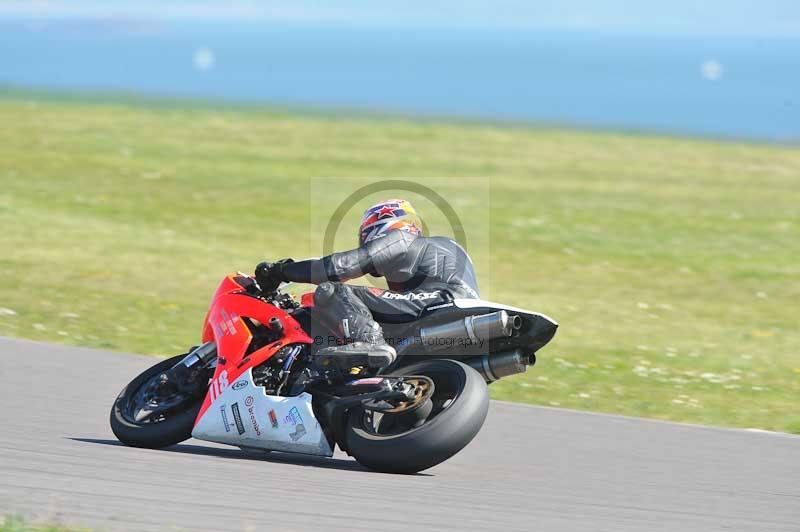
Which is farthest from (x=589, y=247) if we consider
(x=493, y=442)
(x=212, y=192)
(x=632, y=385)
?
(x=493, y=442)

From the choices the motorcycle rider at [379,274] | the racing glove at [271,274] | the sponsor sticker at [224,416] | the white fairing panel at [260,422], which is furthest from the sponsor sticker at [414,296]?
the sponsor sticker at [224,416]

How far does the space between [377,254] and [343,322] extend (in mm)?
419

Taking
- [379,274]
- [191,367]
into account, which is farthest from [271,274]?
[191,367]

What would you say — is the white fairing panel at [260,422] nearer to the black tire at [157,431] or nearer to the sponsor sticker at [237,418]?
the sponsor sticker at [237,418]

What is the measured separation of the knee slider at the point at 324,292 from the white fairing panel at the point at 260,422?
1.74 ft

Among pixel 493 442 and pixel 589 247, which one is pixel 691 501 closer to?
pixel 493 442

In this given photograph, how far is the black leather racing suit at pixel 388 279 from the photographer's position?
23.4 feet

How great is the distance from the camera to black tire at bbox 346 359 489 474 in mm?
6523

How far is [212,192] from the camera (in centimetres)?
2473

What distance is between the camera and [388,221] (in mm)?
7367

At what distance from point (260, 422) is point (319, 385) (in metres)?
0.39

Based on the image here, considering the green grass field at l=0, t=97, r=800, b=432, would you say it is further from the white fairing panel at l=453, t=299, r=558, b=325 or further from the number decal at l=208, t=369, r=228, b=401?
the number decal at l=208, t=369, r=228, b=401

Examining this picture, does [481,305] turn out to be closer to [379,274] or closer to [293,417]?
[379,274]

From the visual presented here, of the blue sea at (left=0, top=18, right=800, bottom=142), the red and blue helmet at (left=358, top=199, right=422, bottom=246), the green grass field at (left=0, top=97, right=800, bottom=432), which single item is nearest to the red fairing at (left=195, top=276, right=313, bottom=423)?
the red and blue helmet at (left=358, top=199, right=422, bottom=246)
